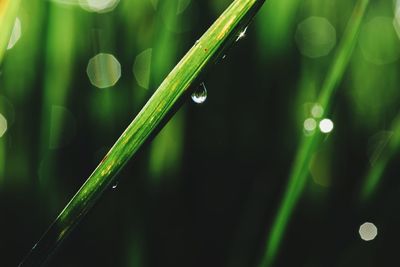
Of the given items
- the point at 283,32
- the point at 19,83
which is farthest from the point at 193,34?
the point at 19,83

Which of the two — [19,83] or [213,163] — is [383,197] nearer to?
[213,163]

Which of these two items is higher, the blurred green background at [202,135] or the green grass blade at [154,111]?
the green grass blade at [154,111]

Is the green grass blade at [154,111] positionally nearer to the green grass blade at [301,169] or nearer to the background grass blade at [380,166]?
the green grass blade at [301,169]

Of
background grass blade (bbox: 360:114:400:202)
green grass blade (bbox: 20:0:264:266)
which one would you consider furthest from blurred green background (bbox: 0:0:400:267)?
green grass blade (bbox: 20:0:264:266)

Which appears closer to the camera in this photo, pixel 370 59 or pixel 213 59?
pixel 213 59

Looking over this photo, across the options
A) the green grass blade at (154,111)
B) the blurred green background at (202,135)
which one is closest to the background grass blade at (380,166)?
the blurred green background at (202,135)

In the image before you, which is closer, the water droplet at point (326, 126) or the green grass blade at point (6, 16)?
the green grass blade at point (6, 16)

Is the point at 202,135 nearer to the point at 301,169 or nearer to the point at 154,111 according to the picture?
the point at 301,169
